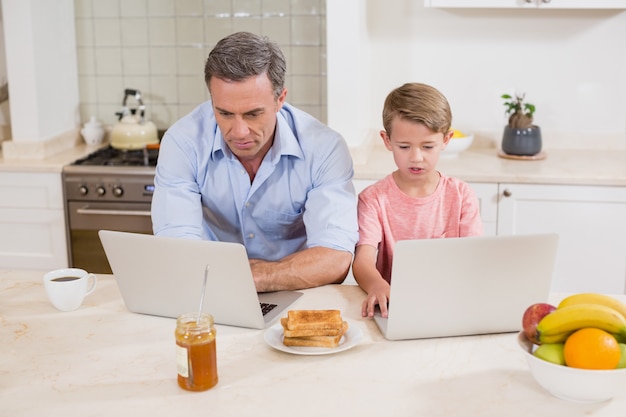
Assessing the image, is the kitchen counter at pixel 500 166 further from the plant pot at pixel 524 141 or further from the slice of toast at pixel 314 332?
the slice of toast at pixel 314 332

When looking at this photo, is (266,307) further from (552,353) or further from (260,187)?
(552,353)

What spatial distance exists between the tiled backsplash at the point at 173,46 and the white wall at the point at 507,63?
0.30 metres

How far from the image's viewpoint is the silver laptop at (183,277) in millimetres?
1650

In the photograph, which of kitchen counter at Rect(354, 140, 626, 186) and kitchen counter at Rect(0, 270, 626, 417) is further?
kitchen counter at Rect(354, 140, 626, 186)

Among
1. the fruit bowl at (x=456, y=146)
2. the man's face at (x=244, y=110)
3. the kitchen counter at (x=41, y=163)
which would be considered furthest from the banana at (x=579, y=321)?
the kitchen counter at (x=41, y=163)

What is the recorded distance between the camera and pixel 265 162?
232cm

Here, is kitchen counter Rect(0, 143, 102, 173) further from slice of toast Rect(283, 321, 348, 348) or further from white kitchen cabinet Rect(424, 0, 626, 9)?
slice of toast Rect(283, 321, 348, 348)

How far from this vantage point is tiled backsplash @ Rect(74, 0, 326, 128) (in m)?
3.89

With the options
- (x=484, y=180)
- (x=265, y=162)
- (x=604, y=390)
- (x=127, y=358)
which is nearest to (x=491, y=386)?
(x=604, y=390)

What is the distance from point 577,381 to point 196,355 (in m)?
0.67

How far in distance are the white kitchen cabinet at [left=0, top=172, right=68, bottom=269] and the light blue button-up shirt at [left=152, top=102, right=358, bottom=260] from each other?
138cm

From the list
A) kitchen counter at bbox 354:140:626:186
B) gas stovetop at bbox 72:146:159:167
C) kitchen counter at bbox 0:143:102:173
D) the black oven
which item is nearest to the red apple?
kitchen counter at bbox 354:140:626:186

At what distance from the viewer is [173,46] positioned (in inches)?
157

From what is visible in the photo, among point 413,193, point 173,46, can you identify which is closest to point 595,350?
point 413,193
